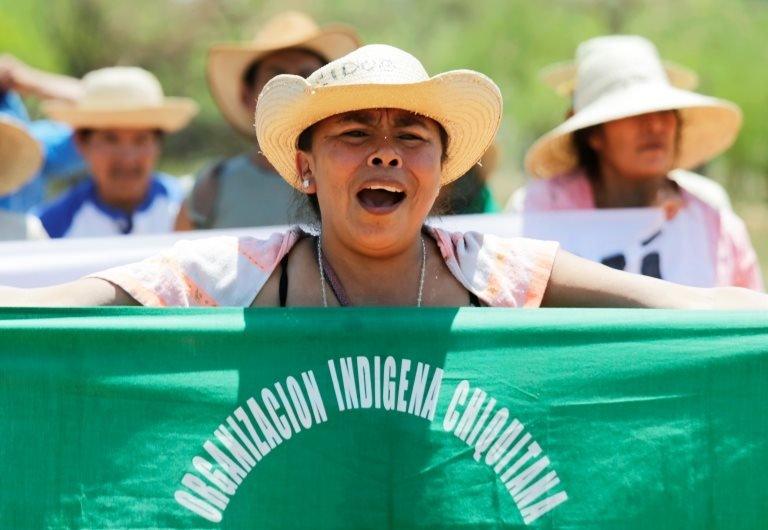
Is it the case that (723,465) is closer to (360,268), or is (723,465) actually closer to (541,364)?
(541,364)

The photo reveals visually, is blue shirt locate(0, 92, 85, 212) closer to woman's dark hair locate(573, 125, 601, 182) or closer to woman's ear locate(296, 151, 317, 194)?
woman's dark hair locate(573, 125, 601, 182)

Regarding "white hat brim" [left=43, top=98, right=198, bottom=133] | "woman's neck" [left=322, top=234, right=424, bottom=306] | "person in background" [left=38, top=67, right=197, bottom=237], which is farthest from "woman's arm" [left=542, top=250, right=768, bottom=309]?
"white hat brim" [left=43, top=98, right=198, bottom=133]

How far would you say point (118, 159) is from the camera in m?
7.61

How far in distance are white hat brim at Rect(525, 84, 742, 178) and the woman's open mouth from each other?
2172 mm

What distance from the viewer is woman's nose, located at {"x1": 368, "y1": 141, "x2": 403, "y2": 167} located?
10.9 feet

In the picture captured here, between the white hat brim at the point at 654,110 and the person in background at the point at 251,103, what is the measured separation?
121 cm

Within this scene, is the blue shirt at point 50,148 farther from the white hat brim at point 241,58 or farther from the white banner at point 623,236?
the white banner at point 623,236

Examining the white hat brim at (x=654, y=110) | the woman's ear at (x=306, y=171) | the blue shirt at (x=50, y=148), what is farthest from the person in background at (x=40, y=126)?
the woman's ear at (x=306, y=171)

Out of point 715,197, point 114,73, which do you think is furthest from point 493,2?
point 715,197

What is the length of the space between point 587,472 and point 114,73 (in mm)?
5851

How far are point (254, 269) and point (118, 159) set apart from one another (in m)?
4.32

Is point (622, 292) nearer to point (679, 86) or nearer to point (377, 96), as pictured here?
point (377, 96)

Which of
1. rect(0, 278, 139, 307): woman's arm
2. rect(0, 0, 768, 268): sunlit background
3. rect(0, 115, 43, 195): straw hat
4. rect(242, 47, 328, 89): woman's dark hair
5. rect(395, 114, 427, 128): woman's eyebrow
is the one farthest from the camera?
rect(0, 0, 768, 268): sunlit background

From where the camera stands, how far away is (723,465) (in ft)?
10.7
